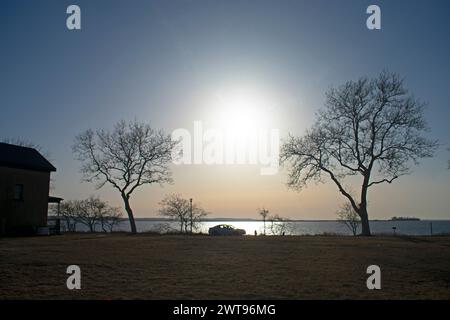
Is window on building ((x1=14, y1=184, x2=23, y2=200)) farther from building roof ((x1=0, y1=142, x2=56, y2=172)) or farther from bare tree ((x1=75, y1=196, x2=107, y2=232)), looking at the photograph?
bare tree ((x1=75, y1=196, x2=107, y2=232))

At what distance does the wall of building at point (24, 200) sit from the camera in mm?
35072

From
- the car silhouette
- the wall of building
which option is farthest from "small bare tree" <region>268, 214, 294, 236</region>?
the wall of building

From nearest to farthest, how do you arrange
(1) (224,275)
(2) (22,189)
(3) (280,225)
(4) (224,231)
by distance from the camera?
1. (1) (224,275)
2. (2) (22,189)
3. (4) (224,231)
4. (3) (280,225)

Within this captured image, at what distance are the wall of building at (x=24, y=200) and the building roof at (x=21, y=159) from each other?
0.48 m

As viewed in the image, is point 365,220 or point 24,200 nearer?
point 24,200

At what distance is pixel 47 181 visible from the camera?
3991cm

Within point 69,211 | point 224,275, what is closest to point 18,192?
point 224,275

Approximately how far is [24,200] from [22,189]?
1.03 metres

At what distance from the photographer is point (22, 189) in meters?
36.9

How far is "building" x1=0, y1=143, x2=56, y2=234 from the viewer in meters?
35.2

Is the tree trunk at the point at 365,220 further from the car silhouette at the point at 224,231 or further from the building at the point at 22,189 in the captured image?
the building at the point at 22,189

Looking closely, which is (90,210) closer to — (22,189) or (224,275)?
(22,189)

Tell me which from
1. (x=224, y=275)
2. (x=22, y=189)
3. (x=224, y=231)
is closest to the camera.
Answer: (x=224, y=275)
